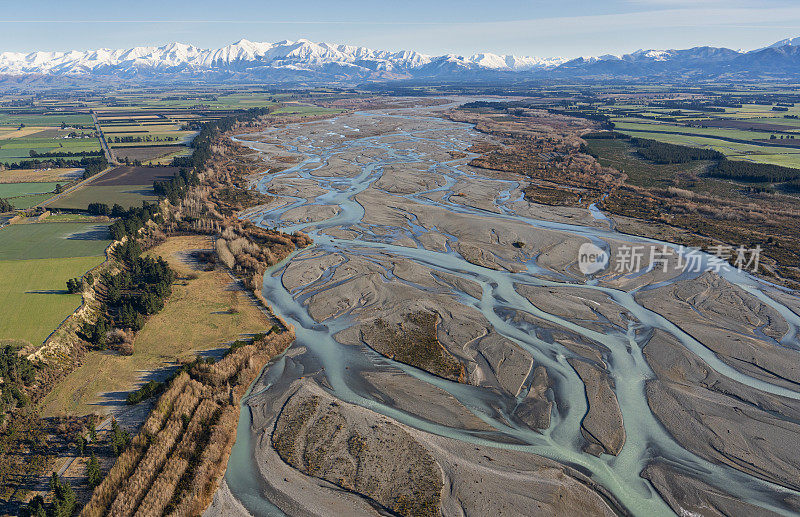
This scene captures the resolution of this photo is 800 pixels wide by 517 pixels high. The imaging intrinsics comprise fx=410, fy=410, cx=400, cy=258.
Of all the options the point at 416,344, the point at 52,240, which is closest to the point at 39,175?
the point at 52,240

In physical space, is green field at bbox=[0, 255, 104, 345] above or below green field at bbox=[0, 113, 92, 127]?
below

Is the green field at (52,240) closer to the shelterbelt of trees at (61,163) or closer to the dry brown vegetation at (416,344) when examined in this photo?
the dry brown vegetation at (416,344)

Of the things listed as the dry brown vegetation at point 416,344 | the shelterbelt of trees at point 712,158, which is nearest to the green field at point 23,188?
the dry brown vegetation at point 416,344

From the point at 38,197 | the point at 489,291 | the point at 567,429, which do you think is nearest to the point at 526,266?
the point at 489,291

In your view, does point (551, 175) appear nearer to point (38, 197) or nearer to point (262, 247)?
point (262, 247)

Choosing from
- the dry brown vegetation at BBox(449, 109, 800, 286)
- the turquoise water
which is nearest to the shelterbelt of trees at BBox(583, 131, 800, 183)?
the dry brown vegetation at BBox(449, 109, 800, 286)

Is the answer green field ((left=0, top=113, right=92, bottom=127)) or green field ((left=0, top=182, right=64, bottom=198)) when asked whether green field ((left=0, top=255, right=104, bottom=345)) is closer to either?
green field ((left=0, top=182, right=64, bottom=198))
